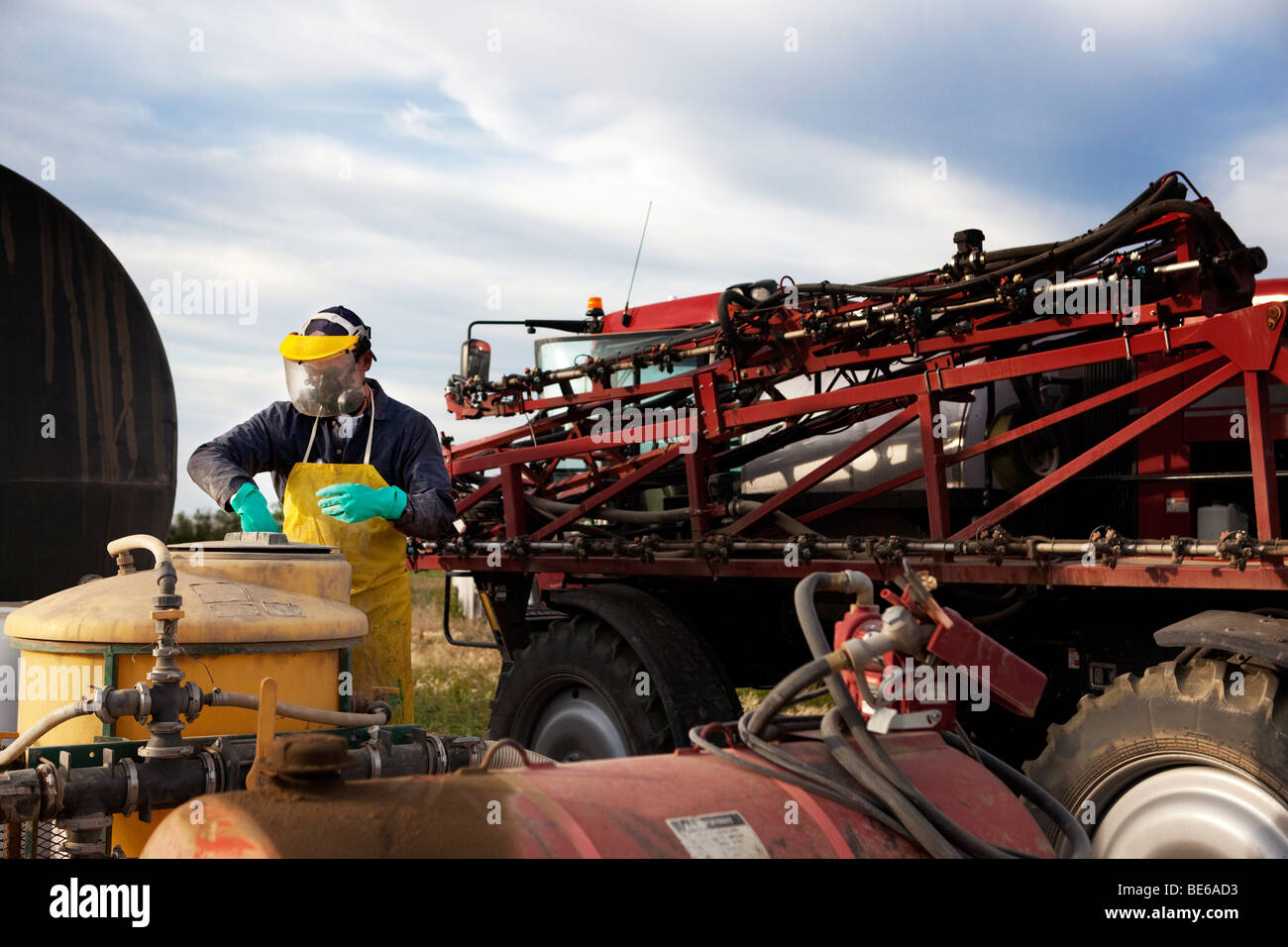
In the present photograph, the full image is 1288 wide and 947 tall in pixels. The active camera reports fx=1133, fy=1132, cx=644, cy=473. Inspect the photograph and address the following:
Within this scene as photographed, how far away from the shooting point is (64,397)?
5.08 meters

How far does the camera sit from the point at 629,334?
7070 millimetres

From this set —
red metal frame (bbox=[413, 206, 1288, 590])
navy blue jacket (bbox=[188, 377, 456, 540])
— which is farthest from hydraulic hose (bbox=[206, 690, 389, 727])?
red metal frame (bbox=[413, 206, 1288, 590])

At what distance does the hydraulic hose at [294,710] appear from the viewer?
269 centimetres

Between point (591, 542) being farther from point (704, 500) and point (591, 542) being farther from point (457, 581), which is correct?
point (457, 581)

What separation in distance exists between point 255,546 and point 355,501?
633 millimetres

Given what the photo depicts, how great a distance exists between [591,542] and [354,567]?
4.70ft

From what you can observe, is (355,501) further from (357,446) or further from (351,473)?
(357,446)

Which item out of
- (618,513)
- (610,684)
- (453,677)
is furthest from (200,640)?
(453,677)

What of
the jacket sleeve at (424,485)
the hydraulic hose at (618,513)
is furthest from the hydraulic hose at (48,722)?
the hydraulic hose at (618,513)

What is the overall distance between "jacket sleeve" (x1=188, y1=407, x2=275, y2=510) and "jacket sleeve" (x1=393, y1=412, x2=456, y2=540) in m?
0.50

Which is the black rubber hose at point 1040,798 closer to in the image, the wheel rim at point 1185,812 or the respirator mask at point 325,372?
the wheel rim at point 1185,812

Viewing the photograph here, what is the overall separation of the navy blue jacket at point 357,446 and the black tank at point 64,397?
1318mm
